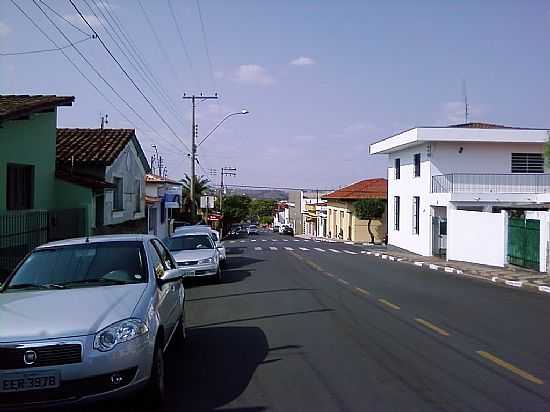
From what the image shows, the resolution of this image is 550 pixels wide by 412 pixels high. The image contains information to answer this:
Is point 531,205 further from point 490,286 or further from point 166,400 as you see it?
point 166,400

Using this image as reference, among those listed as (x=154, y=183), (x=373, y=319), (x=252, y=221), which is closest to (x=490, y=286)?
(x=373, y=319)

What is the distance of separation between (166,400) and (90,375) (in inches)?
48.1

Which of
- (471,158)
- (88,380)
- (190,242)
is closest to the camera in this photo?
(88,380)

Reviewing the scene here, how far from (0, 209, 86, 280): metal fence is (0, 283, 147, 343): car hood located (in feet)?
29.4

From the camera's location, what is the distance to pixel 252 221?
17925 cm

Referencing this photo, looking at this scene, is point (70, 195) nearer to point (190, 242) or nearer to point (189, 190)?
point (190, 242)

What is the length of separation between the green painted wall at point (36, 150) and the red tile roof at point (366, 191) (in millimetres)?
47718

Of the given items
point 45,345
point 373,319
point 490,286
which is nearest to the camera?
point 45,345

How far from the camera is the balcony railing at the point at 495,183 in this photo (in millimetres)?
34469

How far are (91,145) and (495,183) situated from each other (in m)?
21.3

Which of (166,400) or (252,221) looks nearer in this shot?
(166,400)

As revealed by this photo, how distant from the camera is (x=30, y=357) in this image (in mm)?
5289

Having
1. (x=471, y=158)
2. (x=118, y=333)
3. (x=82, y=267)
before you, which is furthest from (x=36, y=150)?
(x=471, y=158)

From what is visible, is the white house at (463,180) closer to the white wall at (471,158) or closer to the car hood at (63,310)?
the white wall at (471,158)
